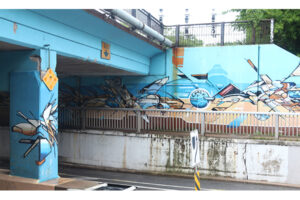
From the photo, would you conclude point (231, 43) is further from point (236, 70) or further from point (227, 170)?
point (227, 170)

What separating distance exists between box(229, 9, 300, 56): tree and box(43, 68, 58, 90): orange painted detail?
487 inches

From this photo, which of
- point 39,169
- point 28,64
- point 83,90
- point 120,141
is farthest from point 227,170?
point 83,90

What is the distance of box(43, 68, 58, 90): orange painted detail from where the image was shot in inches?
307

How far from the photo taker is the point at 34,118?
760 centimetres

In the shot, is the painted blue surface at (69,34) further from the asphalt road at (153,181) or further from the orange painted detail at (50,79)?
the asphalt road at (153,181)

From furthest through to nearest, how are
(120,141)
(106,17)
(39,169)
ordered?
(120,141), (106,17), (39,169)

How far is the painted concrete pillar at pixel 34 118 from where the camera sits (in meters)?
7.61

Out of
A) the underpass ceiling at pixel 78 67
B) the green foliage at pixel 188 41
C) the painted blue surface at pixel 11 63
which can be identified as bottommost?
the painted blue surface at pixel 11 63

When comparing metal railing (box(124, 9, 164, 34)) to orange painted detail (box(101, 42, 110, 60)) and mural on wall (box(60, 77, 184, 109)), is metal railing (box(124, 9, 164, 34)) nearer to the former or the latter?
orange painted detail (box(101, 42, 110, 60))

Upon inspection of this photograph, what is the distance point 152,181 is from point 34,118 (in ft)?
17.1

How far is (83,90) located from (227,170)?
9510 mm

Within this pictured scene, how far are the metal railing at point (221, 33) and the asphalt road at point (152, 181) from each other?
7092 millimetres

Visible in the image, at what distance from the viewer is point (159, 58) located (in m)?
15.5

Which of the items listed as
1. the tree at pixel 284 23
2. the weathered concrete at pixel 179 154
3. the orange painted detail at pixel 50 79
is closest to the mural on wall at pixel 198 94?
the weathered concrete at pixel 179 154
